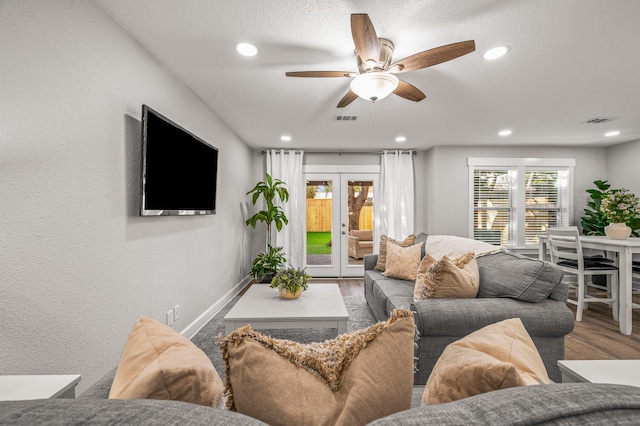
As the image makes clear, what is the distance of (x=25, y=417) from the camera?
40 centimetres

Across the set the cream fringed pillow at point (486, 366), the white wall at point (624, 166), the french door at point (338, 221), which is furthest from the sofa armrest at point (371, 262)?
the white wall at point (624, 166)

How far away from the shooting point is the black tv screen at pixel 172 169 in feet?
6.50

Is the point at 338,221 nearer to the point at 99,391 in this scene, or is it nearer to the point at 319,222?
the point at 319,222

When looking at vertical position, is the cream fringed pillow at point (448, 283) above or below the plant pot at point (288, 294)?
above

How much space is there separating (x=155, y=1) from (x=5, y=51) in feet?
2.52

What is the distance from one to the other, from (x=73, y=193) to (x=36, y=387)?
96 centimetres

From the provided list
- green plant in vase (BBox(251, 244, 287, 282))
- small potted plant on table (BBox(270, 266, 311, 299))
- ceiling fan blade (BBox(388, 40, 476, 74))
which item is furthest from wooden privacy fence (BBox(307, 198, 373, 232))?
ceiling fan blade (BBox(388, 40, 476, 74))

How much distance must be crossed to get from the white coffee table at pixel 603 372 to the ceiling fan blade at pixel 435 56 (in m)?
1.58

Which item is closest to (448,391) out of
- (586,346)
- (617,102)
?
(586,346)

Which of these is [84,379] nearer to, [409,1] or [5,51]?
[5,51]

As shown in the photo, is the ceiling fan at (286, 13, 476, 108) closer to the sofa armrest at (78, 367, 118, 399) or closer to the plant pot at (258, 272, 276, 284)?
the sofa armrest at (78, 367, 118, 399)

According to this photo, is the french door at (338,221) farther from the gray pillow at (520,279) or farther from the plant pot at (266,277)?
the gray pillow at (520,279)

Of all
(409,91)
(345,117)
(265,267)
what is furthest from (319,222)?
(409,91)

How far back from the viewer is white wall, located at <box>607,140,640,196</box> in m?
4.64
